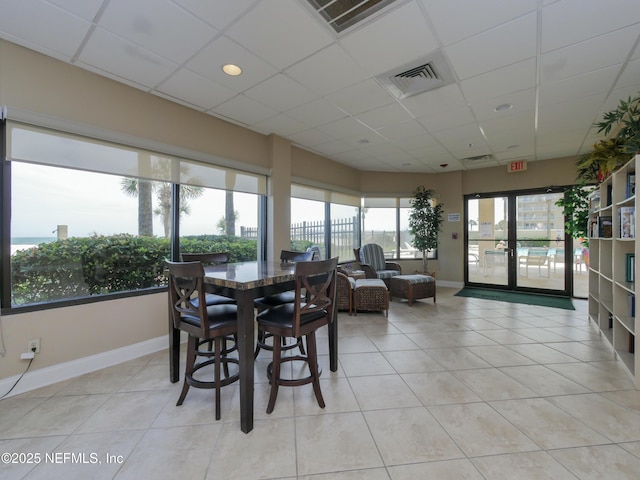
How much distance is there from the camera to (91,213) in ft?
8.69

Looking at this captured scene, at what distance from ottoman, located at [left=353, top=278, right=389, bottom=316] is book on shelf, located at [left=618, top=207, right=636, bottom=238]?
101 inches

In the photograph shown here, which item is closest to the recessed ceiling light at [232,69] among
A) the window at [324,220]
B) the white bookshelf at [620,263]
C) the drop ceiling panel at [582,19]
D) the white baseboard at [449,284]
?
the window at [324,220]

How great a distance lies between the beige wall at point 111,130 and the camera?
2193mm

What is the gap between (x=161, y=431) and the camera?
170cm

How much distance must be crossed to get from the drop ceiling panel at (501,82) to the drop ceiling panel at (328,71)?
1.13 meters

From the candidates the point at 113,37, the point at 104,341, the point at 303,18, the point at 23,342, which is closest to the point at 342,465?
the point at 104,341

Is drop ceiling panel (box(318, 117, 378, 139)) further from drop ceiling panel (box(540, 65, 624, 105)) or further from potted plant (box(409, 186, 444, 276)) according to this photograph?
potted plant (box(409, 186, 444, 276))

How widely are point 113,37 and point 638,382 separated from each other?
16.2 ft

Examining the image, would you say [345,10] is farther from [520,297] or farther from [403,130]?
[520,297]

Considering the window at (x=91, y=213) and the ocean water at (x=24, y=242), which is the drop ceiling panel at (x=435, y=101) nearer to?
the window at (x=91, y=213)

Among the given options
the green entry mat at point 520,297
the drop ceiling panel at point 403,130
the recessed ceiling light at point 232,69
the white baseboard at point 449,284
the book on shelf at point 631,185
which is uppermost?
the drop ceiling panel at point 403,130

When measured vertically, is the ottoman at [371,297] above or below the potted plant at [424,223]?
below

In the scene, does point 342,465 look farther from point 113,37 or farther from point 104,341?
point 113,37

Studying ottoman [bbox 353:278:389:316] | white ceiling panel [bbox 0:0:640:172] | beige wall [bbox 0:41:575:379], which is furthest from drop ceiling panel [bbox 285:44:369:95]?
ottoman [bbox 353:278:389:316]
